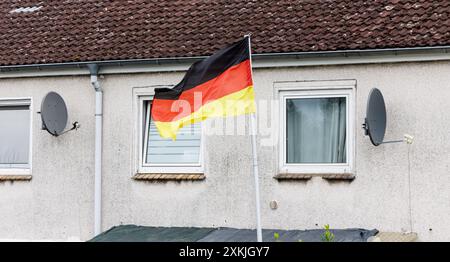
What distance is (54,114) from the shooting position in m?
16.8

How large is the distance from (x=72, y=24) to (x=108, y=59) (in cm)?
181

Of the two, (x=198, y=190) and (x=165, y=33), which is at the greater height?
(x=165, y=33)

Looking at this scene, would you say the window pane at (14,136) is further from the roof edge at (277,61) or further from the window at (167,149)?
the window at (167,149)

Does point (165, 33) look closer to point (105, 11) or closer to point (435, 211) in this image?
Answer: point (105, 11)

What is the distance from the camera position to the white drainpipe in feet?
55.0

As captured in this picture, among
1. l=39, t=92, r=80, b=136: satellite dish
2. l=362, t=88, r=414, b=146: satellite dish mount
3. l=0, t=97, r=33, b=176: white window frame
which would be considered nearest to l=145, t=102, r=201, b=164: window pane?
l=39, t=92, r=80, b=136: satellite dish

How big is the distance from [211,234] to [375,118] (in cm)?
280

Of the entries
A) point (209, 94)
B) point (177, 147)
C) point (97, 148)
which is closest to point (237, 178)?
point (177, 147)

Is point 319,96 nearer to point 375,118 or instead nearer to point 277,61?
point 277,61

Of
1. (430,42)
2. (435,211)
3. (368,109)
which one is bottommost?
(435,211)

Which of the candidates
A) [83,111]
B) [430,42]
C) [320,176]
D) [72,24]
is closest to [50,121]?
[83,111]

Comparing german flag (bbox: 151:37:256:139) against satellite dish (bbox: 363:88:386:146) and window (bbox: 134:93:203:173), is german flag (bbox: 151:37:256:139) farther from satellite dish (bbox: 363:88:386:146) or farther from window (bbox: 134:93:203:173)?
window (bbox: 134:93:203:173)

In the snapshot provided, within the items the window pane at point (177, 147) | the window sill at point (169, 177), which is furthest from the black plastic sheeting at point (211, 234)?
the window pane at point (177, 147)

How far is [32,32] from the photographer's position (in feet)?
60.5
